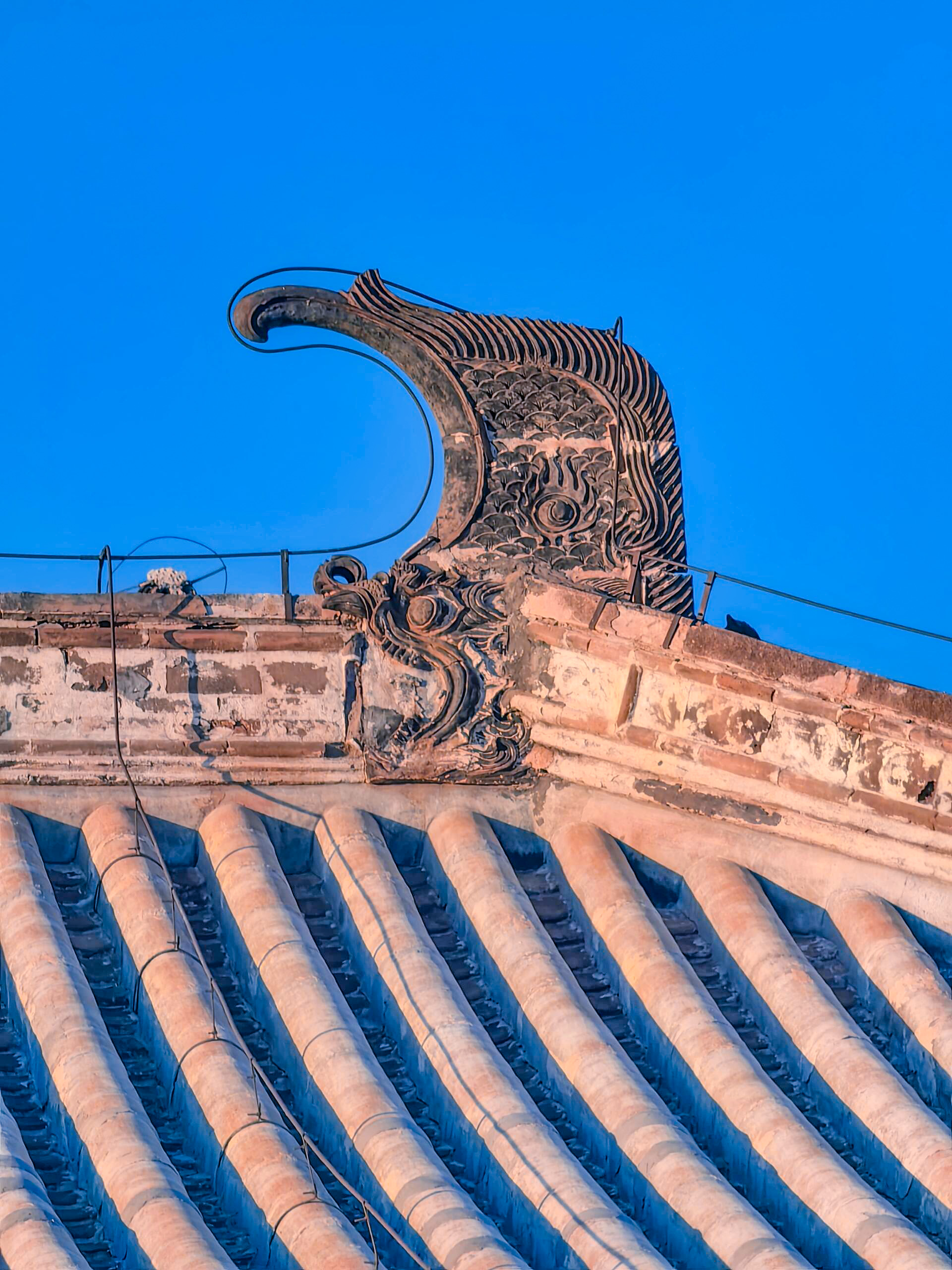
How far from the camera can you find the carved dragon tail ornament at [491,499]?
1226 cm

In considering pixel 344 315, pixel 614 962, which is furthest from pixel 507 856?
pixel 344 315

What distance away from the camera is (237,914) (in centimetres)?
1119

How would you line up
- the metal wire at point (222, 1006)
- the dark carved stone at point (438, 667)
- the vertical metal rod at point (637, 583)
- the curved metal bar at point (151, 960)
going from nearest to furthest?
the metal wire at point (222, 1006) → the curved metal bar at point (151, 960) → the dark carved stone at point (438, 667) → the vertical metal rod at point (637, 583)

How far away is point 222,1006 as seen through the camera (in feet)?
34.1

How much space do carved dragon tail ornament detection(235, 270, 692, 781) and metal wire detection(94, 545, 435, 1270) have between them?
1380 mm

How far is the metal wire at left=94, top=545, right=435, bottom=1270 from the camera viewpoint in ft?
28.4

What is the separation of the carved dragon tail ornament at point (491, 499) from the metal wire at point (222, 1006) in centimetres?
138

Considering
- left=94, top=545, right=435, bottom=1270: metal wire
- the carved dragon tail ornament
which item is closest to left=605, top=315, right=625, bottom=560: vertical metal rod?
the carved dragon tail ornament

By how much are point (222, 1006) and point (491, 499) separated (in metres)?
4.15

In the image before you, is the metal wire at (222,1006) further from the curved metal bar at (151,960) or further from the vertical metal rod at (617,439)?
the vertical metal rod at (617,439)

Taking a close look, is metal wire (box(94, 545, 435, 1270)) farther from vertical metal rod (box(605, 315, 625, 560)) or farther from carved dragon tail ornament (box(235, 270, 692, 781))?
vertical metal rod (box(605, 315, 625, 560))

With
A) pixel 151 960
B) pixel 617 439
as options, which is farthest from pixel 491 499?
pixel 151 960

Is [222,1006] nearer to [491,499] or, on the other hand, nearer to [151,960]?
[151,960]

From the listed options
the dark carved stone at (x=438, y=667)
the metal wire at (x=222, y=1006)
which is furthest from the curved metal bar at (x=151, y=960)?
the dark carved stone at (x=438, y=667)
